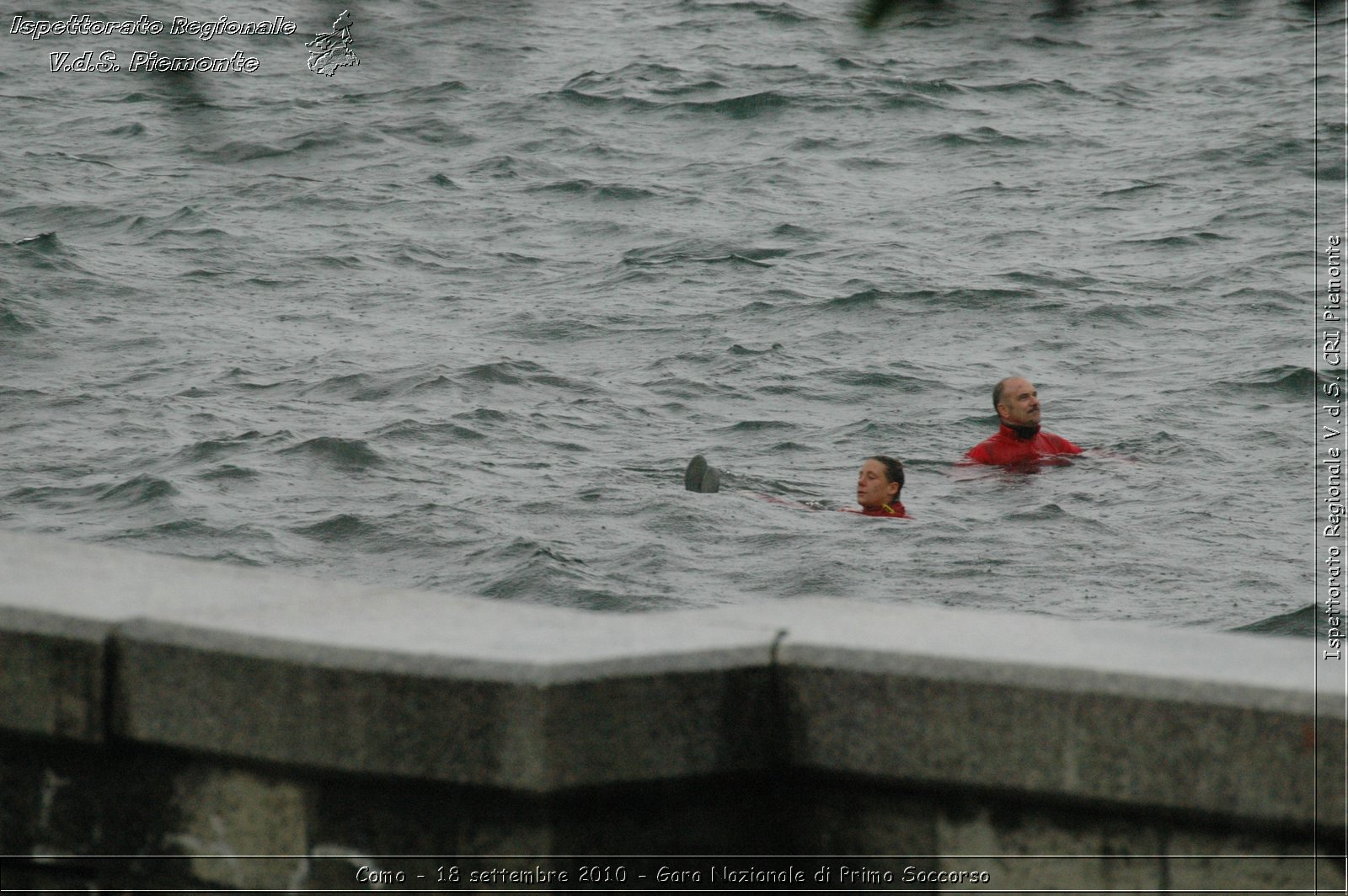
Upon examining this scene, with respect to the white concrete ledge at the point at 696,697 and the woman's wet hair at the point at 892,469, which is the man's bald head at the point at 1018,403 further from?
the white concrete ledge at the point at 696,697

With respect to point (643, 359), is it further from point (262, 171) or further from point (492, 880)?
point (492, 880)

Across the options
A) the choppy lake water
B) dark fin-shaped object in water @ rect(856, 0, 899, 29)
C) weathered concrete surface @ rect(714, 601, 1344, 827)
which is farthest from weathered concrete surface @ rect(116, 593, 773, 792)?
dark fin-shaped object in water @ rect(856, 0, 899, 29)

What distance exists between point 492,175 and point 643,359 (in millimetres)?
9503

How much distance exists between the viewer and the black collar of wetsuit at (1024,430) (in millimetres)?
14344

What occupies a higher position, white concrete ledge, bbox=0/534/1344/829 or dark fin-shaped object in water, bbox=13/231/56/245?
white concrete ledge, bbox=0/534/1344/829

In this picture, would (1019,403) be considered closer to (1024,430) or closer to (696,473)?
(1024,430)

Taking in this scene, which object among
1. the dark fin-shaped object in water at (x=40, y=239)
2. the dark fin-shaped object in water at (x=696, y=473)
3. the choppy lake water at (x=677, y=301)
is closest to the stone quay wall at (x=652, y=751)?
the choppy lake water at (x=677, y=301)

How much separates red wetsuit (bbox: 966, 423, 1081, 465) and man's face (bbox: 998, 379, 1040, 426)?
13 cm

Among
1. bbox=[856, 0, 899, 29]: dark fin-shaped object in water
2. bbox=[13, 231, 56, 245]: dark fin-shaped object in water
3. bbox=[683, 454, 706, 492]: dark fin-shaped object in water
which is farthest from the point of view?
bbox=[13, 231, 56, 245]: dark fin-shaped object in water

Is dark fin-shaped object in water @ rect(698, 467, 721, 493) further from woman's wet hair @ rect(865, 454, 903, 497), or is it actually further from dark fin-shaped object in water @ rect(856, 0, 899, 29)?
dark fin-shaped object in water @ rect(856, 0, 899, 29)

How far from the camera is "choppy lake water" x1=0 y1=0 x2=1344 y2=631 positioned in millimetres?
11797

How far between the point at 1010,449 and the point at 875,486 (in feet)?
6.28

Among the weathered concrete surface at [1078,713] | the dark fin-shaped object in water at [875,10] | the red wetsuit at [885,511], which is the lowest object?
the red wetsuit at [885,511]

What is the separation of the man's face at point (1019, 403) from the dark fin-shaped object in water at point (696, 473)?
2.73m
